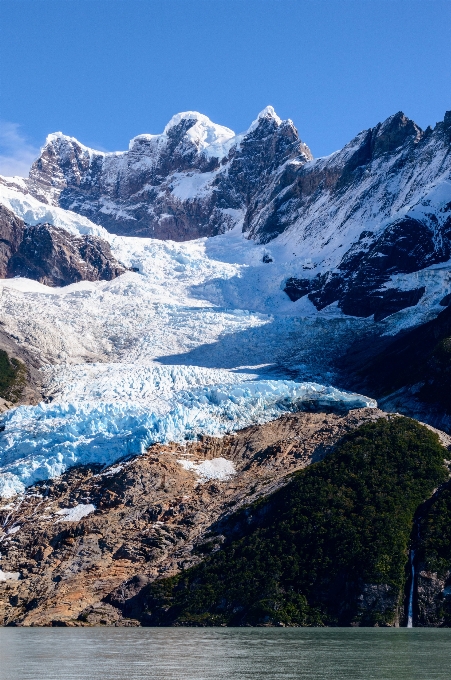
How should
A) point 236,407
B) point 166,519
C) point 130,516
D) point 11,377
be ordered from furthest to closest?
1. point 11,377
2. point 236,407
3. point 130,516
4. point 166,519

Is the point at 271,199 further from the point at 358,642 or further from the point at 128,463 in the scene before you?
the point at 358,642

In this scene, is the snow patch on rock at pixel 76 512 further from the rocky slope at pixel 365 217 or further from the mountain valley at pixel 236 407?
the rocky slope at pixel 365 217

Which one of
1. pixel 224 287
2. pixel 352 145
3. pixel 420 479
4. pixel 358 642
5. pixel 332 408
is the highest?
pixel 352 145

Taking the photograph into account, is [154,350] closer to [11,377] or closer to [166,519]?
[11,377]

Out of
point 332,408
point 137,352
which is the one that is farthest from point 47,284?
point 332,408

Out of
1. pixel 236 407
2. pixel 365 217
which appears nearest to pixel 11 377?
pixel 236 407

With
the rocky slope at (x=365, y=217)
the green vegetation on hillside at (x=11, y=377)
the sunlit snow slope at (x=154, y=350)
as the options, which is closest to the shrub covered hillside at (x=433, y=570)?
the sunlit snow slope at (x=154, y=350)
